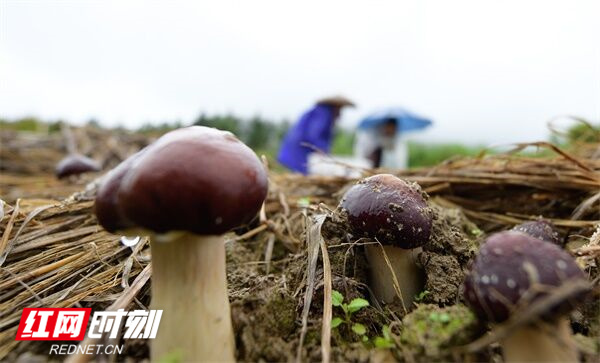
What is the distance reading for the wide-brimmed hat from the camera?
897 centimetres

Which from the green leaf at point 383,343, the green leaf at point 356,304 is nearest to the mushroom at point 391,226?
the green leaf at point 356,304

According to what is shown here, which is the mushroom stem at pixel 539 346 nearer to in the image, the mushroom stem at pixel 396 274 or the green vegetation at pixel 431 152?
the mushroom stem at pixel 396 274

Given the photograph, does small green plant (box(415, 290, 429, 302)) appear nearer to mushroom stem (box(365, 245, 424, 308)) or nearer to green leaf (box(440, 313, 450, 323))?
mushroom stem (box(365, 245, 424, 308))

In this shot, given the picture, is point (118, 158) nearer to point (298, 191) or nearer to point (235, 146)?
point (298, 191)

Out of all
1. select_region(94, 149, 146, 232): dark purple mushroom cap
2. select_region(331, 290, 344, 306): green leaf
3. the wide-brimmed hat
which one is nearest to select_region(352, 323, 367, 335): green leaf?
select_region(331, 290, 344, 306): green leaf

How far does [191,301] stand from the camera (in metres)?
1.38

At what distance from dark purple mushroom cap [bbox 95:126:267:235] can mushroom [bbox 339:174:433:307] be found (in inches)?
20.8

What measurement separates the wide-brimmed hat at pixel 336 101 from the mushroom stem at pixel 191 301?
7.82 metres

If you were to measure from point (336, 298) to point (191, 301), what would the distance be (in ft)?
1.96

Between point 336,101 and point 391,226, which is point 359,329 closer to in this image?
point 391,226

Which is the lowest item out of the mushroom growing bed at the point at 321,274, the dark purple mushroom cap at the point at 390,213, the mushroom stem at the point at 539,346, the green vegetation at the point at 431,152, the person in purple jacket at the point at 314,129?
the green vegetation at the point at 431,152

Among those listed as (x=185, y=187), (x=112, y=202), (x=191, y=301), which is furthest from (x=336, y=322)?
(x=112, y=202)

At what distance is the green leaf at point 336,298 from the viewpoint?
5.47 ft

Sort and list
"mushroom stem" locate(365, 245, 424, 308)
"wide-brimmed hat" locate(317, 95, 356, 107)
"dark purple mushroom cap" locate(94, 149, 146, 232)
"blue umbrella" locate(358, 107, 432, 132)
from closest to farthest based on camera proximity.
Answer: "dark purple mushroom cap" locate(94, 149, 146, 232)
"mushroom stem" locate(365, 245, 424, 308)
"wide-brimmed hat" locate(317, 95, 356, 107)
"blue umbrella" locate(358, 107, 432, 132)
